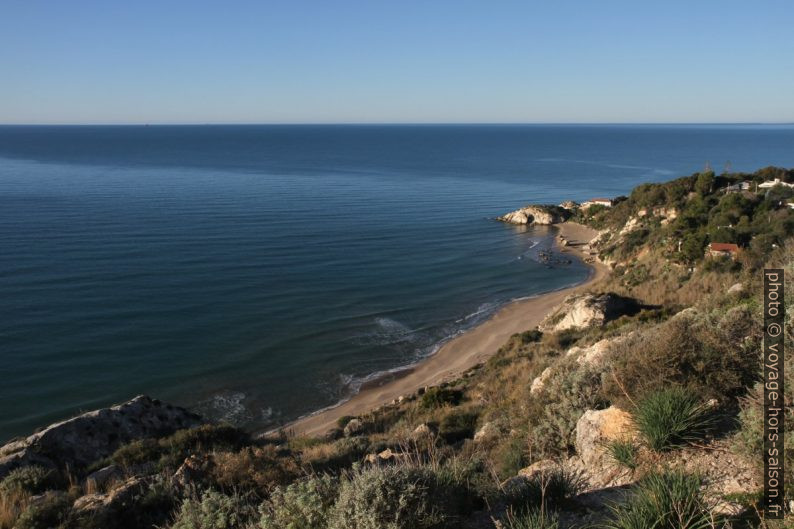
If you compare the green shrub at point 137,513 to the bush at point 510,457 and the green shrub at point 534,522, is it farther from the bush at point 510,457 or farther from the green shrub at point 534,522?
the bush at point 510,457

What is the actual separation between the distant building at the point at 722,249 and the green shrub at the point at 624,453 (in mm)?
25466

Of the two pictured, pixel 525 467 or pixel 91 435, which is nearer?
pixel 525 467

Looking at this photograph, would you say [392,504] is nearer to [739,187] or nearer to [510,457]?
[510,457]

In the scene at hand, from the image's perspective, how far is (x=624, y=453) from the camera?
21.6ft

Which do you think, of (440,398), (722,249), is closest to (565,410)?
(440,398)

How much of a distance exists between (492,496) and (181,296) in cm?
3067

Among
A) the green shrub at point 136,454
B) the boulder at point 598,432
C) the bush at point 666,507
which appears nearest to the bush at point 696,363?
the boulder at point 598,432

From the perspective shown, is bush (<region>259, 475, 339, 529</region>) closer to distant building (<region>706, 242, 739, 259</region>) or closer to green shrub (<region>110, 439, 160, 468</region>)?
green shrub (<region>110, 439, 160, 468</region>)

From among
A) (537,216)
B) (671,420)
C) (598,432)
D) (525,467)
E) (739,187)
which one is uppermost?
(739,187)

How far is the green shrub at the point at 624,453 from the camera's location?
6484 millimetres

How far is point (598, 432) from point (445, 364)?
60.4 feet

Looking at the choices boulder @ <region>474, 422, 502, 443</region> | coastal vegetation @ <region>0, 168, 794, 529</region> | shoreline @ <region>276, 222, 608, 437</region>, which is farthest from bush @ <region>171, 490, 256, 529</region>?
shoreline @ <region>276, 222, 608, 437</region>

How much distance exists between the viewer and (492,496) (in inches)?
236

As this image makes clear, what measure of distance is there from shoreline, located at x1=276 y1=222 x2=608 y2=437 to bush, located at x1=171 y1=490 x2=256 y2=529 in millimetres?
11736
